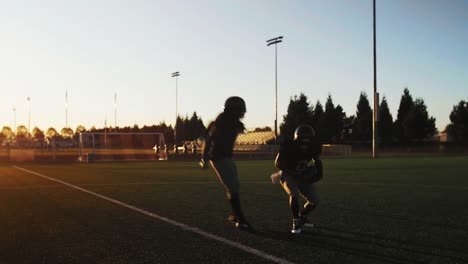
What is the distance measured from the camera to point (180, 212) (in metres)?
8.28

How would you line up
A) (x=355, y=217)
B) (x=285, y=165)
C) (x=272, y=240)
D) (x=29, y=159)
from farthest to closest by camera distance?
(x=29, y=159)
(x=355, y=217)
(x=285, y=165)
(x=272, y=240)

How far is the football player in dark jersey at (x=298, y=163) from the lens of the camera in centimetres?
630

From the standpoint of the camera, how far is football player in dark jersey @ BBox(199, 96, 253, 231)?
262 inches

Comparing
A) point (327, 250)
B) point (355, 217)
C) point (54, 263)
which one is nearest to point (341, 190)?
point (355, 217)

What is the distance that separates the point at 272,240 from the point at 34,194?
7956mm

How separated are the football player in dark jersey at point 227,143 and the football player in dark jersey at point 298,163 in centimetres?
70

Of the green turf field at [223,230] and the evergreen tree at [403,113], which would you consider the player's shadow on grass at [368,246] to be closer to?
the green turf field at [223,230]

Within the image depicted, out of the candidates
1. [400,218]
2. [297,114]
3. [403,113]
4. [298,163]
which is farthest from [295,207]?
[403,113]

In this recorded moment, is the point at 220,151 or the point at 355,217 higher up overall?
the point at 220,151

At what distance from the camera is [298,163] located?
6402 mm

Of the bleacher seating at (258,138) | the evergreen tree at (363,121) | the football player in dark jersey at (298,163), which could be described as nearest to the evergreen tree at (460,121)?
the evergreen tree at (363,121)

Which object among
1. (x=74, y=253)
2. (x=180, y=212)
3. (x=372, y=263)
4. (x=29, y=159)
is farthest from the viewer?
(x=29, y=159)

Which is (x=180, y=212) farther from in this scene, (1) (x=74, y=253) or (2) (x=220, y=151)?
(1) (x=74, y=253)

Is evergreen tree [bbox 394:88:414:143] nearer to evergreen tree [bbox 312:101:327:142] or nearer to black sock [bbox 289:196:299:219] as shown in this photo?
evergreen tree [bbox 312:101:327:142]
